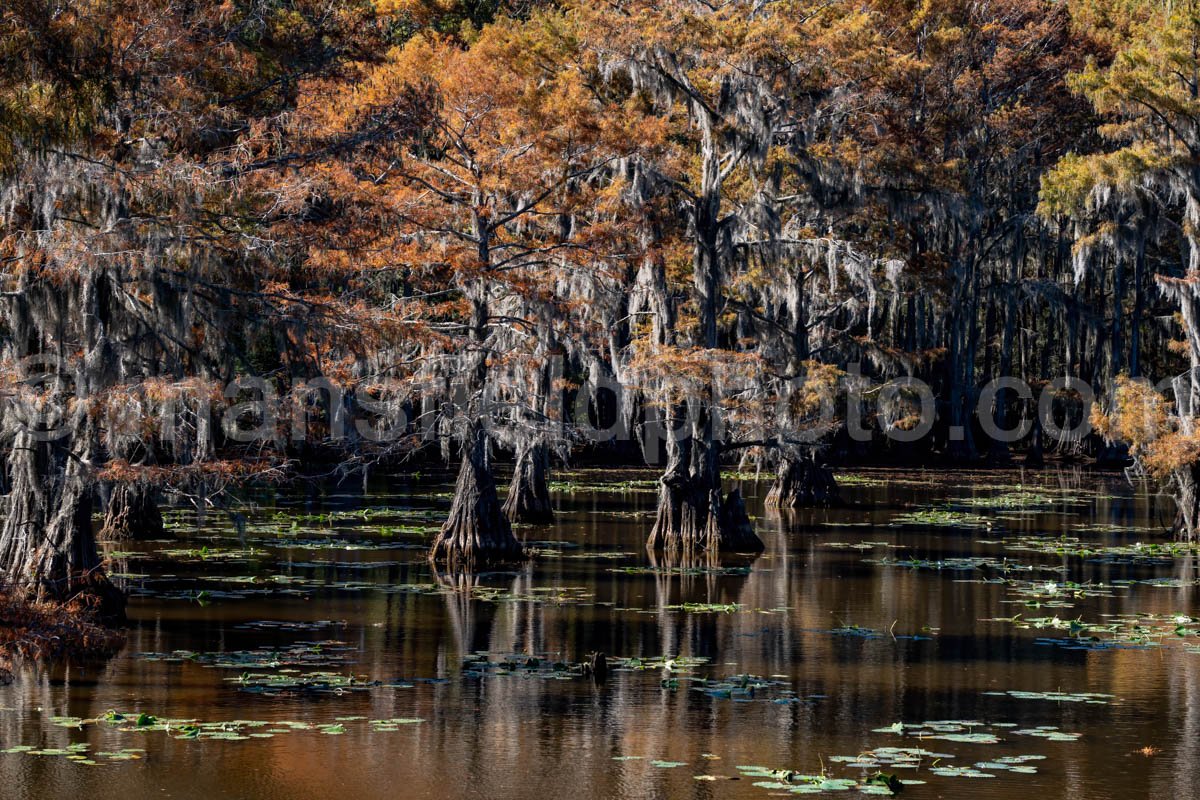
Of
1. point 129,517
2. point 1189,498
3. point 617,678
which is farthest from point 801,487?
point 617,678

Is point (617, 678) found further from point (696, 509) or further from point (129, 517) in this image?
point (129, 517)

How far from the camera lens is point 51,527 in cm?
1259

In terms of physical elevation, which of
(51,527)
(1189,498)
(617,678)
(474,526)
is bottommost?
(617,678)

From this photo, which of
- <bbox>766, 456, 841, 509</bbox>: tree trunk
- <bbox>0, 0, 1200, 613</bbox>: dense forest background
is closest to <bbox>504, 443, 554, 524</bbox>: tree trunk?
<bbox>0, 0, 1200, 613</bbox>: dense forest background

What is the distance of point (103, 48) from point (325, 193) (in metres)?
6.24

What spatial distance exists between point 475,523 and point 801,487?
1077 cm

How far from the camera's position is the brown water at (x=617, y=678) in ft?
27.4

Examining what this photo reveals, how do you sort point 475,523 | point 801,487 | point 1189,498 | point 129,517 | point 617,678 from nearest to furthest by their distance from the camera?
1. point 617,678
2. point 475,523
3. point 129,517
4. point 1189,498
5. point 801,487

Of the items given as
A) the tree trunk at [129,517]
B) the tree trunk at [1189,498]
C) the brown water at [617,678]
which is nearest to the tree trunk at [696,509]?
the brown water at [617,678]

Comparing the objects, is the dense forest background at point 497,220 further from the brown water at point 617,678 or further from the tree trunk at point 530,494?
the brown water at point 617,678

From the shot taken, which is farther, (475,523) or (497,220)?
(497,220)

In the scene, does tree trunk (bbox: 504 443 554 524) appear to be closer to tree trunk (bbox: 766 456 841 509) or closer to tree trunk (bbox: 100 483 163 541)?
tree trunk (bbox: 766 456 841 509)

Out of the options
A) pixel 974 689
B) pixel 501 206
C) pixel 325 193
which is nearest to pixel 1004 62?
pixel 501 206

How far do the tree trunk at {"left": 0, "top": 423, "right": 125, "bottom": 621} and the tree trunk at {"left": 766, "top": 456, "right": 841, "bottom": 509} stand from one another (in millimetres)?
16705
